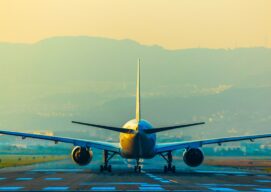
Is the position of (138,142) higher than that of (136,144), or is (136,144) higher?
(138,142)

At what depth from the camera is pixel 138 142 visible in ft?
184

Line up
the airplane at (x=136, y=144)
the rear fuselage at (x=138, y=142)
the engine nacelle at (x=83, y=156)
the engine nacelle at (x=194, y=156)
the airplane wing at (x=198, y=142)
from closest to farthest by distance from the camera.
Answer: the rear fuselage at (x=138, y=142)
the airplane at (x=136, y=144)
the engine nacelle at (x=83, y=156)
the airplane wing at (x=198, y=142)
the engine nacelle at (x=194, y=156)

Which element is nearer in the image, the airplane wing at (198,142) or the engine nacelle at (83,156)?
the engine nacelle at (83,156)

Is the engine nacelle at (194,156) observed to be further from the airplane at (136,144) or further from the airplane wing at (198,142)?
the airplane wing at (198,142)

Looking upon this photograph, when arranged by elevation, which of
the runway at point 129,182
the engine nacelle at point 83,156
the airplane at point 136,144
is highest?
the airplane at point 136,144

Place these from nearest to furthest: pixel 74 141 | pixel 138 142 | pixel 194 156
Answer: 1. pixel 138 142
2. pixel 74 141
3. pixel 194 156

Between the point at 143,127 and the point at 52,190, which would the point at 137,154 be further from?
the point at 52,190

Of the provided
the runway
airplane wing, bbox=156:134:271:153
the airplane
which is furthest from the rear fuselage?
the runway

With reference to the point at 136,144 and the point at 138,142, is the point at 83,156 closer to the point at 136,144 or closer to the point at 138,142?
the point at 136,144

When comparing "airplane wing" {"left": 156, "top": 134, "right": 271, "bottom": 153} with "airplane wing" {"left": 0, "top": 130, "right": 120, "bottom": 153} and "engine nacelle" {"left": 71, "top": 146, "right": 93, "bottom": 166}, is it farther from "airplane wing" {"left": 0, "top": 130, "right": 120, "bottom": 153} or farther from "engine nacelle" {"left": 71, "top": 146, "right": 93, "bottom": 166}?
"engine nacelle" {"left": 71, "top": 146, "right": 93, "bottom": 166}

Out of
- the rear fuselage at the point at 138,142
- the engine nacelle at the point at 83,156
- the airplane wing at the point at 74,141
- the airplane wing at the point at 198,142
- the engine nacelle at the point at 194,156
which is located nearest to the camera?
the rear fuselage at the point at 138,142

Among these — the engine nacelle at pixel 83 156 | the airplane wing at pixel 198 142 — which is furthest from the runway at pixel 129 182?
the airplane wing at pixel 198 142

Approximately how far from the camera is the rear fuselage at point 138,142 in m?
55.5

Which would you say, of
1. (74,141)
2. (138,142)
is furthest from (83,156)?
(138,142)
